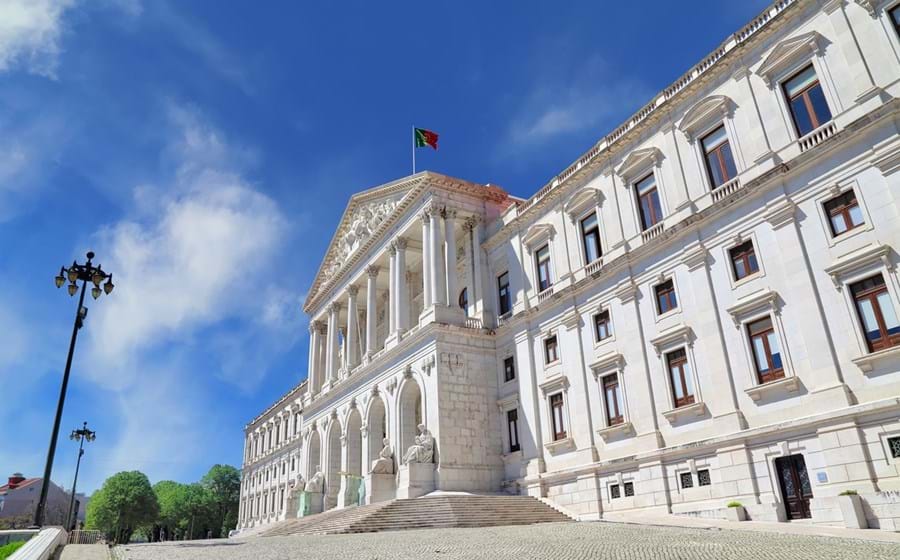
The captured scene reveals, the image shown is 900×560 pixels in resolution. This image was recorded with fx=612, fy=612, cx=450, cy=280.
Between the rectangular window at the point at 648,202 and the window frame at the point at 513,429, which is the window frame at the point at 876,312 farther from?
the window frame at the point at 513,429

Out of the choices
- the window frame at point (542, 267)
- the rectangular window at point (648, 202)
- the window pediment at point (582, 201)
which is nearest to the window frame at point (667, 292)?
the rectangular window at point (648, 202)

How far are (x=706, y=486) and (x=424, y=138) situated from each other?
25791mm

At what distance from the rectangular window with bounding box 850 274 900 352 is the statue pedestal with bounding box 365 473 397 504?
2238 cm

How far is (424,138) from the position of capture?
1500 inches

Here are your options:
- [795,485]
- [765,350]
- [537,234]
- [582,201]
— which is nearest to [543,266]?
[537,234]

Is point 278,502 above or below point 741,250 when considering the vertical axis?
below

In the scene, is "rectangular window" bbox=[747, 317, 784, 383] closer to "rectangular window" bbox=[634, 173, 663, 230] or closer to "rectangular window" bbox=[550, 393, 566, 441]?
"rectangular window" bbox=[634, 173, 663, 230]

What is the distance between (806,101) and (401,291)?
917 inches

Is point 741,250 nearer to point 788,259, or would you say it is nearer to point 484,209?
point 788,259

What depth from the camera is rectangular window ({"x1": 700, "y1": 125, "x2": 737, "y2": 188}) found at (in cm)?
2247

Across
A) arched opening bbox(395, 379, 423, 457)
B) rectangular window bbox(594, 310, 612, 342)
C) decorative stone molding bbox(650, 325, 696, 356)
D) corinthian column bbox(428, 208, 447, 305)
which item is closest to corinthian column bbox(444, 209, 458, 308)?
corinthian column bbox(428, 208, 447, 305)

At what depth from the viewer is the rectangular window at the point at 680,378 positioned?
2195 centimetres

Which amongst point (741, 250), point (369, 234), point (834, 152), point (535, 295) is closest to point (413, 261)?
point (369, 234)

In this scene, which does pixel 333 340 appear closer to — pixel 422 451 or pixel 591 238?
pixel 422 451
